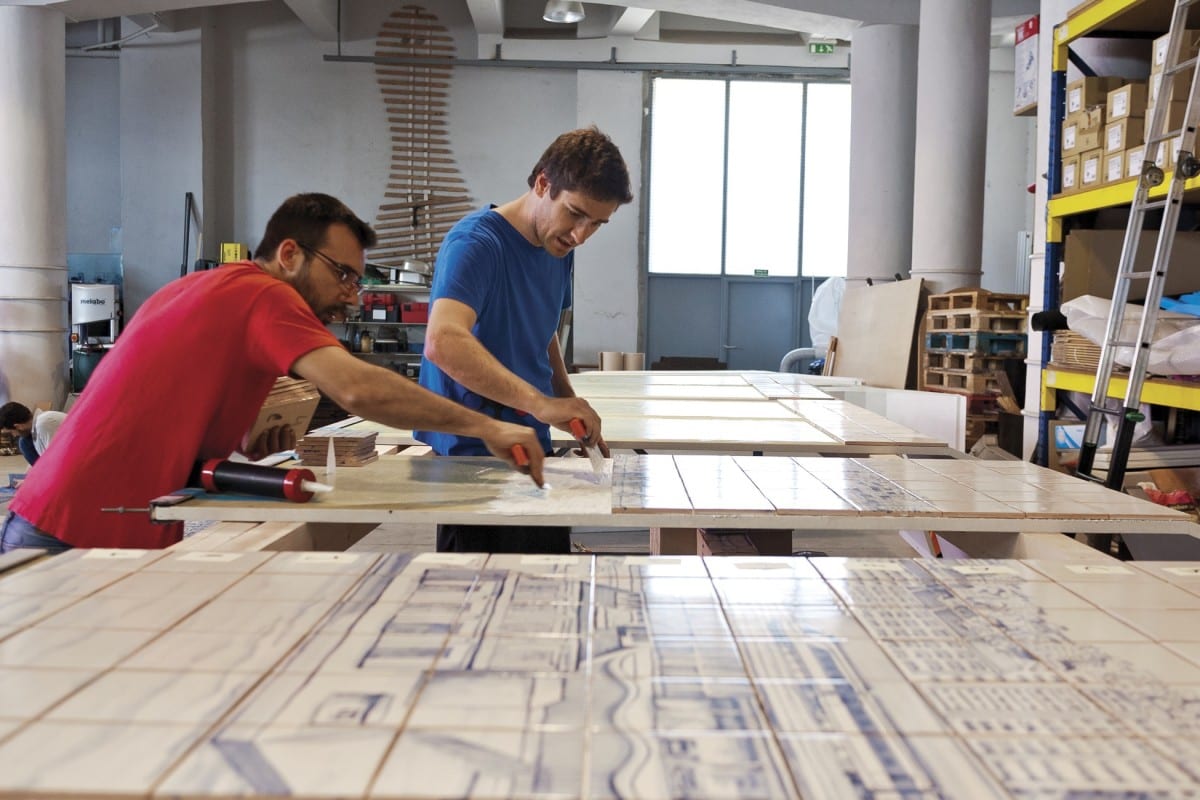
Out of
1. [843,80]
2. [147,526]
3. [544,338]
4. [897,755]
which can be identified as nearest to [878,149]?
[843,80]

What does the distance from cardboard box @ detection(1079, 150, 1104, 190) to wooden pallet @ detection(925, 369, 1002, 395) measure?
6.37 ft

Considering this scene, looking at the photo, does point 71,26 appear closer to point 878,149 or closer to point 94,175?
point 94,175

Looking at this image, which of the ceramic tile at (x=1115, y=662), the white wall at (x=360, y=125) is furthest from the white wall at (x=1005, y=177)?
the ceramic tile at (x=1115, y=662)

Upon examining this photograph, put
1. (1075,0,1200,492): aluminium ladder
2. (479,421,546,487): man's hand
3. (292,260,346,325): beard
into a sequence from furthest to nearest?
(1075,0,1200,492): aluminium ladder < (292,260,346,325): beard < (479,421,546,487): man's hand

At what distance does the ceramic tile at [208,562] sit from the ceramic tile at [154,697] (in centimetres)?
46

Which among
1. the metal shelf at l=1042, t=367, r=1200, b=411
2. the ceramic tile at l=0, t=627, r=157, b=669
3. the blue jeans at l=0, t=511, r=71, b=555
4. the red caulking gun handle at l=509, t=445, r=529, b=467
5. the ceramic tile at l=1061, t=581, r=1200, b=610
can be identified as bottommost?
the blue jeans at l=0, t=511, r=71, b=555

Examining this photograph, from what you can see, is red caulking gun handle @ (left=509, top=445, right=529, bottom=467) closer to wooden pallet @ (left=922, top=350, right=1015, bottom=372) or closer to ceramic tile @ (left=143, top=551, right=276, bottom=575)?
ceramic tile @ (left=143, top=551, right=276, bottom=575)

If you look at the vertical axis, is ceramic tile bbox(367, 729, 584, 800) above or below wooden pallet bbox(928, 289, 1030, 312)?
below

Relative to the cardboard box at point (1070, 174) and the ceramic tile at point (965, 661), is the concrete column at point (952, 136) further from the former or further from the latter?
the ceramic tile at point (965, 661)

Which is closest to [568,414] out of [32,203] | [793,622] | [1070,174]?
[793,622]

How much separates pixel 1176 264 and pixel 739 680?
4.49m

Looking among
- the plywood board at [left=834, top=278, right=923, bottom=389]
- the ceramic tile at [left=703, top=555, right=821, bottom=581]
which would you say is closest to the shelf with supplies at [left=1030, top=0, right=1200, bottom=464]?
the plywood board at [left=834, top=278, right=923, bottom=389]

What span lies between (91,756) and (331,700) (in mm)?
224

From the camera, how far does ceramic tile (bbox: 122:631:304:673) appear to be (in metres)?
1.10
